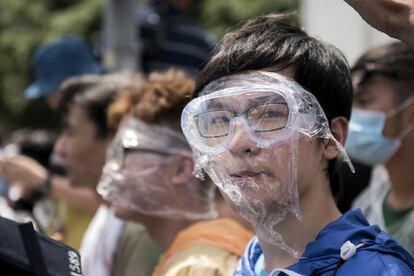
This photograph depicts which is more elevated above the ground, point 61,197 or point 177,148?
point 177,148

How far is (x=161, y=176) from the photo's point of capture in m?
3.95

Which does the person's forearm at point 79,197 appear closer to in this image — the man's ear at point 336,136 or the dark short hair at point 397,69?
the dark short hair at point 397,69

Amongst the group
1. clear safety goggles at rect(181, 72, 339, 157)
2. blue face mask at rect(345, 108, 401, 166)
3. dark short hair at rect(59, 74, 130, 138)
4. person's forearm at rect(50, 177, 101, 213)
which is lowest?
person's forearm at rect(50, 177, 101, 213)

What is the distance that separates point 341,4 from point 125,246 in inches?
119

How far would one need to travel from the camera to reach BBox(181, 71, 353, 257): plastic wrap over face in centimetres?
253

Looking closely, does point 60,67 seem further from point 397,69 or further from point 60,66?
point 397,69

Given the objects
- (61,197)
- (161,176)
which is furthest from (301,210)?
(61,197)

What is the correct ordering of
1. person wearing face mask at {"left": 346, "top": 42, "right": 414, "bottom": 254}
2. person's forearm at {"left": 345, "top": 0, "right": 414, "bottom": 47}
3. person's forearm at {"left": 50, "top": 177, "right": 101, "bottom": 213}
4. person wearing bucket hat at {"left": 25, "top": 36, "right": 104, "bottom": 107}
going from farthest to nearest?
person wearing bucket hat at {"left": 25, "top": 36, "right": 104, "bottom": 107} < person's forearm at {"left": 50, "top": 177, "right": 101, "bottom": 213} < person wearing face mask at {"left": 346, "top": 42, "right": 414, "bottom": 254} < person's forearm at {"left": 345, "top": 0, "right": 414, "bottom": 47}

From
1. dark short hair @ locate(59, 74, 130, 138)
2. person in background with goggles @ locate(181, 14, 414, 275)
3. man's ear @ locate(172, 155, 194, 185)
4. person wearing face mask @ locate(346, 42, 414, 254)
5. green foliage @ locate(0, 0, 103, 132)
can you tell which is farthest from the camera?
green foliage @ locate(0, 0, 103, 132)

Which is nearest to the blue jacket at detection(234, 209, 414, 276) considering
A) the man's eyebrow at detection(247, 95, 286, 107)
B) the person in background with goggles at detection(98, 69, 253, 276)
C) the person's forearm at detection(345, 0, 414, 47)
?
the man's eyebrow at detection(247, 95, 286, 107)

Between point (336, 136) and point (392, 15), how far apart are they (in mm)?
478

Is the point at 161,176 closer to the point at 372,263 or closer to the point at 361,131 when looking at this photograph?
the point at 361,131

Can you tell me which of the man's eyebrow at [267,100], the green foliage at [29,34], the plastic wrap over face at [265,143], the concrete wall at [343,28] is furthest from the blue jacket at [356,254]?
the green foliage at [29,34]

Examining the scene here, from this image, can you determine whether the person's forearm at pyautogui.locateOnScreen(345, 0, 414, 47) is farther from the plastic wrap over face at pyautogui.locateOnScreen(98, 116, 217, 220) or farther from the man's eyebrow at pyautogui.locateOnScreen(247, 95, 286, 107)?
the plastic wrap over face at pyautogui.locateOnScreen(98, 116, 217, 220)
